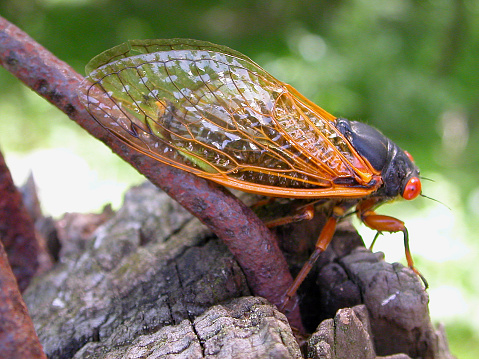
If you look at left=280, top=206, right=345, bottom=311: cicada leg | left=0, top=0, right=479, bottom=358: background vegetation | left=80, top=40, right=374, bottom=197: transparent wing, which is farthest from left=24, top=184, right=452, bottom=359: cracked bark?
left=0, top=0, right=479, bottom=358: background vegetation

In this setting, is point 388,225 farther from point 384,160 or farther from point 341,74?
point 341,74

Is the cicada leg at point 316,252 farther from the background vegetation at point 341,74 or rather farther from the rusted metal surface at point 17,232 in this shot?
the background vegetation at point 341,74

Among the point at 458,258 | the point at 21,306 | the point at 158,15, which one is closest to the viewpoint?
the point at 21,306

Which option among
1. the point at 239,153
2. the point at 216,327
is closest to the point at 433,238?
the point at 239,153

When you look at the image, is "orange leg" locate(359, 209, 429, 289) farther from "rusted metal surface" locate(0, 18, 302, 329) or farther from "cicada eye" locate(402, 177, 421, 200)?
"rusted metal surface" locate(0, 18, 302, 329)

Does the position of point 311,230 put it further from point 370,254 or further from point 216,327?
point 216,327

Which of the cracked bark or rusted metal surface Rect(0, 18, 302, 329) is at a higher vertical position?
rusted metal surface Rect(0, 18, 302, 329)
